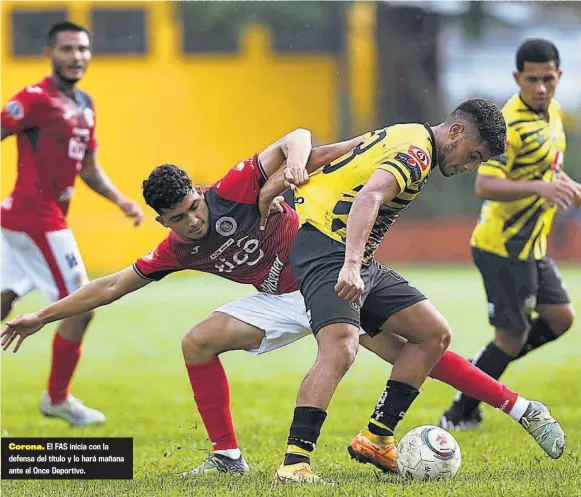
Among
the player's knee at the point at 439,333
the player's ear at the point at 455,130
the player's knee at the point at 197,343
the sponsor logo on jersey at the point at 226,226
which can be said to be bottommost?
the player's knee at the point at 197,343

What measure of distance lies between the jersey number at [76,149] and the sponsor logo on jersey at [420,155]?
9.74 ft

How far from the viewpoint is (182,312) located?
14.2m

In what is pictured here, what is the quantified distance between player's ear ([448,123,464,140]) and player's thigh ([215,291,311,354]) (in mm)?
1053

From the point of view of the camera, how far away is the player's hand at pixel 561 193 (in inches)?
234

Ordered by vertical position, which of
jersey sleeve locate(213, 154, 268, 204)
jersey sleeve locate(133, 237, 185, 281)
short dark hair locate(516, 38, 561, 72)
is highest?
short dark hair locate(516, 38, 561, 72)

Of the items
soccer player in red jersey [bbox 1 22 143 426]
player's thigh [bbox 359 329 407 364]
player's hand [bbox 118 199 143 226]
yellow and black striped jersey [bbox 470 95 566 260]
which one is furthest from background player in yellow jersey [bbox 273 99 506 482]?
soccer player in red jersey [bbox 1 22 143 426]

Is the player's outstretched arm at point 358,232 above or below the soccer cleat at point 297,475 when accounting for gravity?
above

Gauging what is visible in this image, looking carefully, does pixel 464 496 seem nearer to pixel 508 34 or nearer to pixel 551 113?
pixel 551 113

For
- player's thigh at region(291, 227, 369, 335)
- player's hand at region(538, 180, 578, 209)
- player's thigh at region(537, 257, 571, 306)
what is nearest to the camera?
player's thigh at region(291, 227, 369, 335)

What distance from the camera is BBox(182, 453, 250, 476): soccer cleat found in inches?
205

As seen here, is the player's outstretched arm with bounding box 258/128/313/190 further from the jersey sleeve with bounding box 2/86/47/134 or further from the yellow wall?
the yellow wall

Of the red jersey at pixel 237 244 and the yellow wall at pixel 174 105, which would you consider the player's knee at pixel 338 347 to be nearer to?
the red jersey at pixel 237 244

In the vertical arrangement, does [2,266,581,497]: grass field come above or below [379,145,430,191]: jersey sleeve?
below

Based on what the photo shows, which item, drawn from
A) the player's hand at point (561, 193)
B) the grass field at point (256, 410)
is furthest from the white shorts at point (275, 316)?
the player's hand at point (561, 193)
